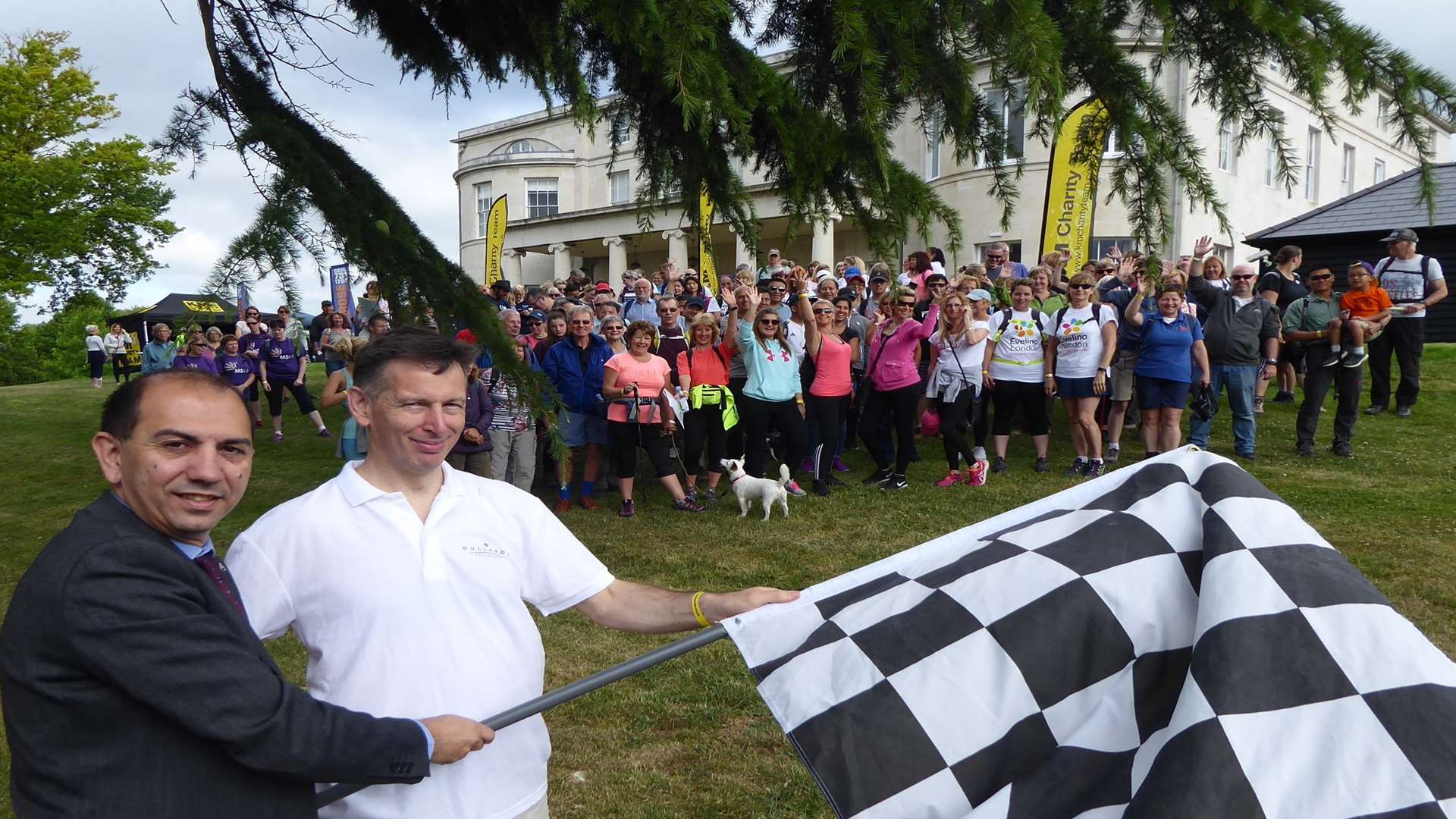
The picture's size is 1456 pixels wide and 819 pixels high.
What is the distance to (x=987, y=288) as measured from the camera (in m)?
10.7

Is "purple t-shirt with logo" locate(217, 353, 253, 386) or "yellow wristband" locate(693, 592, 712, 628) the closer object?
"yellow wristband" locate(693, 592, 712, 628)

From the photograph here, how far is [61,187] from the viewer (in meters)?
20.7

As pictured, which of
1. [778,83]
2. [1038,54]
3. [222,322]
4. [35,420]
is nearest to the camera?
[1038,54]

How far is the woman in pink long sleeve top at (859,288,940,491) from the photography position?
9.76 m

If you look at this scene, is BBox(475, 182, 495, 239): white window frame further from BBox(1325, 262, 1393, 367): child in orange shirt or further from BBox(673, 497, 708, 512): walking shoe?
BBox(1325, 262, 1393, 367): child in orange shirt

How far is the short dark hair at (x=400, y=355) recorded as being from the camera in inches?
88.8

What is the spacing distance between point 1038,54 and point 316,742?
304 cm

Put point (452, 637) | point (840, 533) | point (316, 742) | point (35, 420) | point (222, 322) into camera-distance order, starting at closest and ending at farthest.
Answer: point (316, 742), point (452, 637), point (222, 322), point (840, 533), point (35, 420)

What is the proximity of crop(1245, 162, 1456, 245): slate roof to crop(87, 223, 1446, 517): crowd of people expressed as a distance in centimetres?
961

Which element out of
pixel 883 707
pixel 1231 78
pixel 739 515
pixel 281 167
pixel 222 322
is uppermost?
pixel 1231 78

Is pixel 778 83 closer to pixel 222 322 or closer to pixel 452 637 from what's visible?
pixel 222 322

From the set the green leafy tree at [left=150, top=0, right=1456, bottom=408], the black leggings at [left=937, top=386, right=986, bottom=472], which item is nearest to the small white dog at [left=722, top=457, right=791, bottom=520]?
the black leggings at [left=937, top=386, right=986, bottom=472]

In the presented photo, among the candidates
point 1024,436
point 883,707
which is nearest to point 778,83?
point 883,707

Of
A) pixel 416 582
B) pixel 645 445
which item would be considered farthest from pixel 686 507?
pixel 416 582
